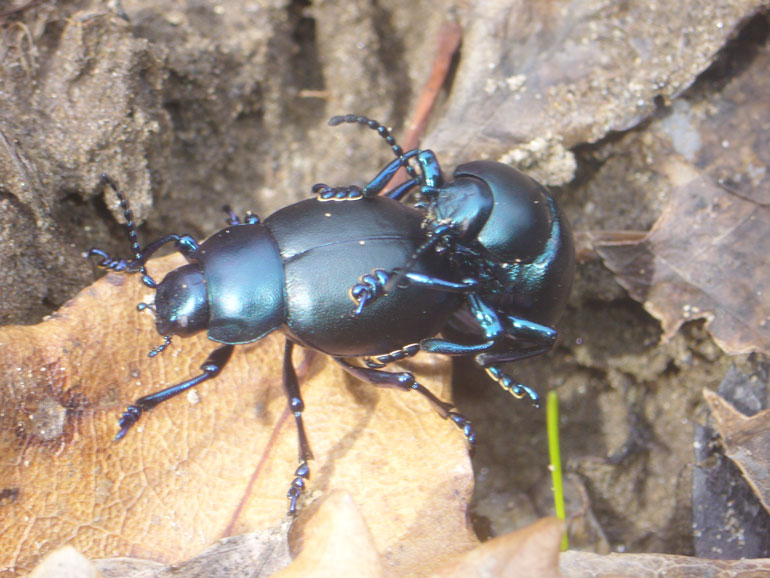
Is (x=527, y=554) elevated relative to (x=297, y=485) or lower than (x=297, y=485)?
elevated

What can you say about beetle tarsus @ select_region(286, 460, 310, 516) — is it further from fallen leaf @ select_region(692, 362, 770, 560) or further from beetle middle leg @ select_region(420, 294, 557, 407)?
fallen leaf @ select_region(692, 362, 770, 560)

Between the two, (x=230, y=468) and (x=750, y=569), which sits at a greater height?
(x=750, y=569)

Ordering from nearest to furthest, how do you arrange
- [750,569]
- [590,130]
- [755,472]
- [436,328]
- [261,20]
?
1. [750,569]
2. [755,472]
3. [436,328]
4. [590,130]
5. [261,20]

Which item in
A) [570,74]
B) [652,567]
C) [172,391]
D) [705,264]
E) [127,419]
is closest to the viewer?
[652,567]

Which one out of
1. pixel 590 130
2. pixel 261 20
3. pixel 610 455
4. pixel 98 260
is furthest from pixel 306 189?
pixel 610 455

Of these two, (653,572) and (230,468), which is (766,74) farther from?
(230,468)

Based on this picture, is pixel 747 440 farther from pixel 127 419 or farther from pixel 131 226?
pixel 131 226

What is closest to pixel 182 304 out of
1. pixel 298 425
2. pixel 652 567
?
pixel 298 425
